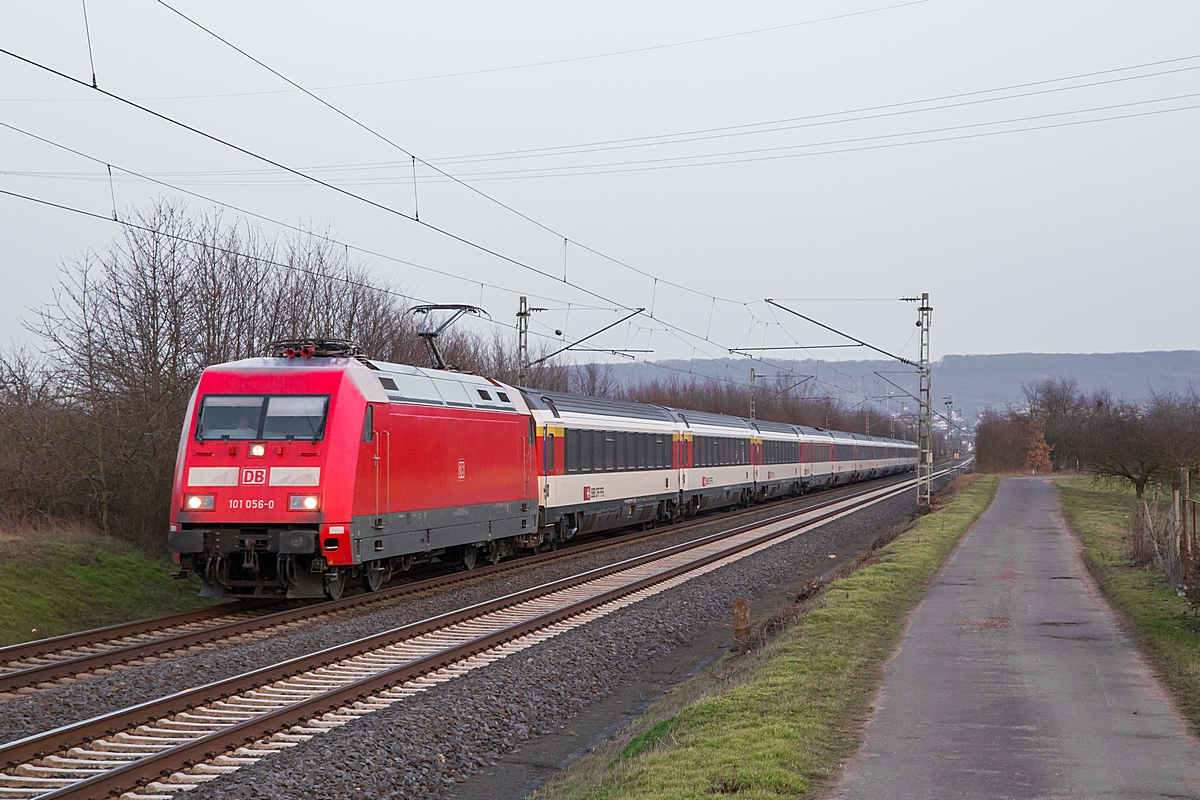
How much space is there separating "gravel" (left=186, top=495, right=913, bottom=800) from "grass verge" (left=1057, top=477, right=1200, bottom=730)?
567cm

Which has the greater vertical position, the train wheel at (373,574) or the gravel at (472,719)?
the train wheel at (373,574)

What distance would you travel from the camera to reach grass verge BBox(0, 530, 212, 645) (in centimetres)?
1519

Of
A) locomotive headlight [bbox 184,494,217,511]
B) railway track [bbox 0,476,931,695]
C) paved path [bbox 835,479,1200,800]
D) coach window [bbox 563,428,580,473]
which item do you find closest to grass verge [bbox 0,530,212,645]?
railway track [bbox 0,476,931,695]

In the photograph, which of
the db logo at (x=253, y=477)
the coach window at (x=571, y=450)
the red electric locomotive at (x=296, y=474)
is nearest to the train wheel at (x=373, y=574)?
the red electric locomotive at (x=296, y=474)

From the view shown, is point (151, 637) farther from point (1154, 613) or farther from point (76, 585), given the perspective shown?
point (1154, 613)

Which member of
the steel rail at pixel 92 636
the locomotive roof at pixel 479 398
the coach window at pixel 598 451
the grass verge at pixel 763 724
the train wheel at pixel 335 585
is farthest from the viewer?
the coach window at pixel 598 451

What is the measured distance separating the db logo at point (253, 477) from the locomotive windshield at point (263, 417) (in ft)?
1.52

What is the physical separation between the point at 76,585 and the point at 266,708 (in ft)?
26.7

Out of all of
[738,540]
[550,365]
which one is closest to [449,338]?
[550,365]

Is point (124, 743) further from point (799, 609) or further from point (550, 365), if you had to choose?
point (550, 365)

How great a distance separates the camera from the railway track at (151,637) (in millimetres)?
11422

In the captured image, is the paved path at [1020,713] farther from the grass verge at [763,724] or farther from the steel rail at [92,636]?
the steel rail at [92,636]

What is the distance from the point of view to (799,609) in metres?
16.8

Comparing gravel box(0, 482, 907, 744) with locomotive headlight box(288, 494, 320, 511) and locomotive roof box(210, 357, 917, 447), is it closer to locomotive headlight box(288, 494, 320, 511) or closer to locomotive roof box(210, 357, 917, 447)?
locomotive headlight box(288, 494, 320, 511)
